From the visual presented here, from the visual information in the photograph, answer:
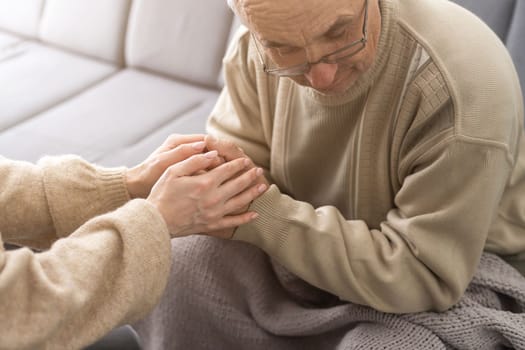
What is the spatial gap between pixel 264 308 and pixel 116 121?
0.99 metres

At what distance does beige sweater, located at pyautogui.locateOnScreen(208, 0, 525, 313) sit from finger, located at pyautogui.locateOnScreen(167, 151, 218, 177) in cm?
13

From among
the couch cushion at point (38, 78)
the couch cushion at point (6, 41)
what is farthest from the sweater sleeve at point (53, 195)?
the couch cushion at point (6, 41)

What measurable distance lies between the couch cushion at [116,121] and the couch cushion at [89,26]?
0.19m

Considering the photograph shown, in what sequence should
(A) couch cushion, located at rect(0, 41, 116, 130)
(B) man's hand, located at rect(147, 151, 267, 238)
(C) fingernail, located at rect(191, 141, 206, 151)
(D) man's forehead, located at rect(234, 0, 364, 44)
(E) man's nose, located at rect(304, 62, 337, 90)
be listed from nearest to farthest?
(D) man's forehead, located at rect(234, 0, 364, 44) < (E) man's nose, located at rect(304, 62, 337, 90) < (B) man's hand, located at rect(147, 151, 267, 238) < (C) fingernail, located at rect(191, 141, 206, 151) < (A) couch cushion, located at rect(0, 41, 116, 130)

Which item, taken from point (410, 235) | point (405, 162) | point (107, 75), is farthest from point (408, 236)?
point (107, 75)

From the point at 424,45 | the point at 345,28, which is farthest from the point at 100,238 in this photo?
the point at 424,45

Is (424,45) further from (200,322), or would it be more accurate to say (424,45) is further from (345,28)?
(200,322)

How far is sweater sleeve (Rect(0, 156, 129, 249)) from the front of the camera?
4.35 feet

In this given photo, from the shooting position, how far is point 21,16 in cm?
276

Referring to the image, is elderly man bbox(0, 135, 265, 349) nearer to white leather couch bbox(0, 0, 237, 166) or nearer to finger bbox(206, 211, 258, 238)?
finger bbox(206, 211, 258, 238)

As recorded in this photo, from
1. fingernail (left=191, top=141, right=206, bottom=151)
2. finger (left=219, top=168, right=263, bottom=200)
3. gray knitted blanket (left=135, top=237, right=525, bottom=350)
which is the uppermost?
fingernail (left=191, top=141, right=206, bottom=151)

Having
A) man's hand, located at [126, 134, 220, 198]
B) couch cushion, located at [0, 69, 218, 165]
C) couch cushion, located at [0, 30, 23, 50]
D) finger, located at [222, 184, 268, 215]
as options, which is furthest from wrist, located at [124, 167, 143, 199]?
couch cushion, located at [0, 30, 23, 50]

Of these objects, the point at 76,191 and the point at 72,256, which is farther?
the point at 76,191

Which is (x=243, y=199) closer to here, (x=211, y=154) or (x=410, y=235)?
(x=211, y=154)
